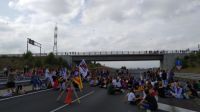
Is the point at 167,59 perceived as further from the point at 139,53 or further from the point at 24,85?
the point at 24,85

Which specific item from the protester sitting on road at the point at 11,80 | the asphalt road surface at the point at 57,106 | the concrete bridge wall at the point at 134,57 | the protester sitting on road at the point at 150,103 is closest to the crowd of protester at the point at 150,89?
the protester sitting on road at the point at 150,103

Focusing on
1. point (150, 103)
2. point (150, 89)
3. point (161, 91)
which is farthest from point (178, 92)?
point (150, 103)

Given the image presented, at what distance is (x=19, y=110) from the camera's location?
15.6m

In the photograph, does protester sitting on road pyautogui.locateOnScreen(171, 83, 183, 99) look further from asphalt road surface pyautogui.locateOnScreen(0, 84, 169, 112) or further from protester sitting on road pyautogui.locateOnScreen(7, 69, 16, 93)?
protester sitting on road pyautogui.locateOnScreen(7, 69, 16, 93)

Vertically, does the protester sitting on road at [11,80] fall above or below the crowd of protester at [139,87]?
above

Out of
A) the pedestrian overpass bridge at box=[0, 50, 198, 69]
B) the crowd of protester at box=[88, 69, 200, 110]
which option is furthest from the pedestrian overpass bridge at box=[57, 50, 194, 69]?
the crowd of protester at box=[88, 69, 200, 110]

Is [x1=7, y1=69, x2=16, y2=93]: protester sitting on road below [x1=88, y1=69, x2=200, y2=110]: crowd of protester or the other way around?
the other way around

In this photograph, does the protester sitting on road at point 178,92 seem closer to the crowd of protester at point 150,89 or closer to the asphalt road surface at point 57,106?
the crowd of protester at point 150,89

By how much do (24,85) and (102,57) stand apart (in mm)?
64262

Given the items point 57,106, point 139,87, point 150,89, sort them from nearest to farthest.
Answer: point 57,106
point 150,89
point 139,87

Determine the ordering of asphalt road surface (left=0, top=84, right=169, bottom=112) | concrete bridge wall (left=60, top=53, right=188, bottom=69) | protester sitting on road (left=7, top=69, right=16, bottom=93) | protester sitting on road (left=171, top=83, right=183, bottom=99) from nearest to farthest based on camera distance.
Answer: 1. asphalt road surface (left=0, top=84, right=169, bottom=112)
2. protester sitting on road (left=7, top=69, right=16, bottom=93)
3. protester sitting on road (left=171, top=83, right=183, bottom=99)
4. concrete bridge wall (left=60, top=53, right=188, bottom=69)

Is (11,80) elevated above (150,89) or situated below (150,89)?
above

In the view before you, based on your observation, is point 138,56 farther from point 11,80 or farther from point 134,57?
point 11,80

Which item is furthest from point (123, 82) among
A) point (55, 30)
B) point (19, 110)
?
point (55, 30)
